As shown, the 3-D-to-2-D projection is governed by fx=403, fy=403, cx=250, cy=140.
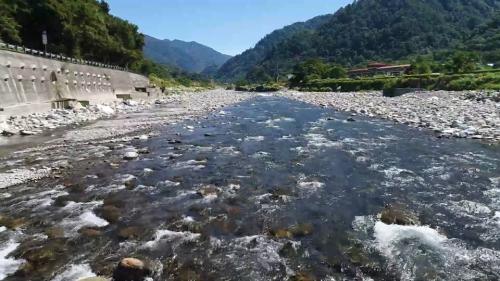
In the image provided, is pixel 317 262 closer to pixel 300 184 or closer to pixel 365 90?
pixel 300 184

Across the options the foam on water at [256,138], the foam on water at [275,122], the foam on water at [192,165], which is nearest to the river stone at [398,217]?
the foam on water at [192,165]

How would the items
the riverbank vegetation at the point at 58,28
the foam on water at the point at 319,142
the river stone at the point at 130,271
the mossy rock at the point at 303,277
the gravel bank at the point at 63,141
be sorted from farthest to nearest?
the riverbank vegetation at the point at 58,28, the foam on water at the point at 319,142, the gravel bank at the point at 63,141, the mossy rock at the point at 303,277, the river stone at the point at 130,271

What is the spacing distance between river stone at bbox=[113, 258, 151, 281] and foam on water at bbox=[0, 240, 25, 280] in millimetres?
2399

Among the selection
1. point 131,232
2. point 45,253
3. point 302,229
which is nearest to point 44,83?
point 131,232

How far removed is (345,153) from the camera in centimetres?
2198

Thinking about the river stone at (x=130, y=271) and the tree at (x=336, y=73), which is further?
the tree at (x=336, y=73)

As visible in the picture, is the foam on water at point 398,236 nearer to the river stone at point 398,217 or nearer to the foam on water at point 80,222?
the river stone at point 398,217

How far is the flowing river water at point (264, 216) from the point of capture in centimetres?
917

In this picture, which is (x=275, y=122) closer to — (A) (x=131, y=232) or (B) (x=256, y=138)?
(B) (x=256, y=138)

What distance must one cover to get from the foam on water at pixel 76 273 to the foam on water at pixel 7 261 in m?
1.17

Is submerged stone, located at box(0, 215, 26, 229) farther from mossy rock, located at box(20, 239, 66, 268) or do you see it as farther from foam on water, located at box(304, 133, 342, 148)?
foam on water, located at box(304, 133, 342, 148)

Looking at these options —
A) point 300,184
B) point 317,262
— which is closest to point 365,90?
point 300,184

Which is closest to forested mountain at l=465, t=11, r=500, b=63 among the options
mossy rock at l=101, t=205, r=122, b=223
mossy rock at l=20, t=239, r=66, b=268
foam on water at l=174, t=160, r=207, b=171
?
foam on water at l=174, t=160, r=207, b=171

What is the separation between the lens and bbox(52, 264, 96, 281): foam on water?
852cm
